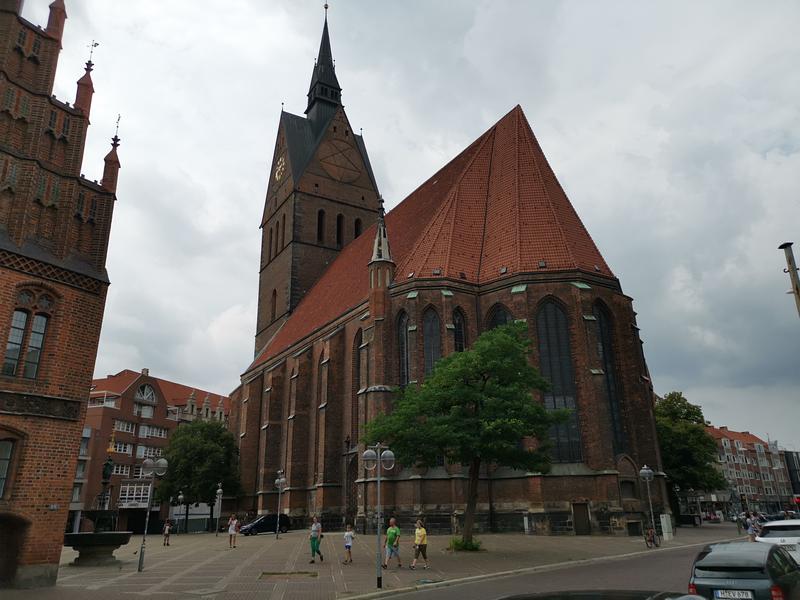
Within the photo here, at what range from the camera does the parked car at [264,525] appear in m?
34.1

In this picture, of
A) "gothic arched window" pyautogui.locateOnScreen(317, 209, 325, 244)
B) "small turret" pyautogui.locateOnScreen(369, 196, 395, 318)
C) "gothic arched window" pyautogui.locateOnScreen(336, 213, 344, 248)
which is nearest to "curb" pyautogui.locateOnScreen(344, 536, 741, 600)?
"small turret" pyautogui.locateOnScreen(369, 196, 395, 318)

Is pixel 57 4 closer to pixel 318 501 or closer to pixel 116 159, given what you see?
pixel 116 159

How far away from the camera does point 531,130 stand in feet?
123

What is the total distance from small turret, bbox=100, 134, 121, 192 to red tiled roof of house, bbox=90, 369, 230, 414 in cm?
4882

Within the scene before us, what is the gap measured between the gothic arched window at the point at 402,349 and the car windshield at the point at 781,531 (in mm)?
18317

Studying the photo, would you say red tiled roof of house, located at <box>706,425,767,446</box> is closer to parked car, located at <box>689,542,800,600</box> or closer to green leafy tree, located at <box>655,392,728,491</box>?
green leafy tree, located at <box>655,392,728,491</box>

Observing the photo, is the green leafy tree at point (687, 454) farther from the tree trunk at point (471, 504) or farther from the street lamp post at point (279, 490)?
the tree trunk at point (471, 504)

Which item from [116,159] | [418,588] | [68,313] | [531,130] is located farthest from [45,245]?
[531,130]

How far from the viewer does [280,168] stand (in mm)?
57375

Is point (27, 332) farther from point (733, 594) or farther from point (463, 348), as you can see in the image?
point (463, 348)

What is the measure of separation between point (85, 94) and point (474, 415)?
49.5ft

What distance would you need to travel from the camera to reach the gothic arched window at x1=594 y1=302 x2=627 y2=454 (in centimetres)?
2827

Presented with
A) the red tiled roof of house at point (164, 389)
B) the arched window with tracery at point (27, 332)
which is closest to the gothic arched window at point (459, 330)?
the arched window with tracery at point (27, 332)

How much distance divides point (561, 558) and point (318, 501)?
18857 millimetres
